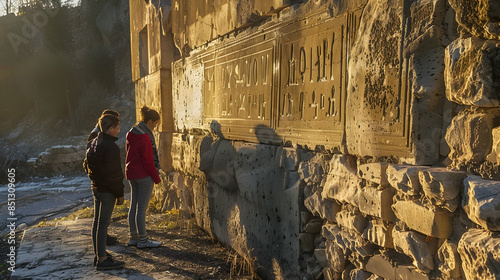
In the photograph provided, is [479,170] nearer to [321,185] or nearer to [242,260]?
[321,185]

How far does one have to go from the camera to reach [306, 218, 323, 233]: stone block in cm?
269

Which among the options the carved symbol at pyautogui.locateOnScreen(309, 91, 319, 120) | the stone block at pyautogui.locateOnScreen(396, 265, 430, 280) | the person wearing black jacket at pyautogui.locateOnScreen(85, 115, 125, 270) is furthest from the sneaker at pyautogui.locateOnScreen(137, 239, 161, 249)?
the stone block at pyautogui.locateOnScreen(396, 265, 430, 280)

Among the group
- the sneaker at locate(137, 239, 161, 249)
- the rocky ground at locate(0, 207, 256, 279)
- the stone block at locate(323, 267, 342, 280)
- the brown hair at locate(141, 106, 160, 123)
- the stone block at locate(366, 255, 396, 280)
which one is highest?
the brown hair at locate(141, 106, 160, 123)

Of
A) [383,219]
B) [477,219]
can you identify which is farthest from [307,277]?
[477,219]

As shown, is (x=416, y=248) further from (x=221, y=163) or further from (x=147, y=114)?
(x=147, y=114)

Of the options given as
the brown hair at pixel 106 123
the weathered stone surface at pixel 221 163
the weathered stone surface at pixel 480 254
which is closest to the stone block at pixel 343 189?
the weathered stone surface at pixel 480 254

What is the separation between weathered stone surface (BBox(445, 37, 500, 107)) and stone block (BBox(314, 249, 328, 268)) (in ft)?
4.24

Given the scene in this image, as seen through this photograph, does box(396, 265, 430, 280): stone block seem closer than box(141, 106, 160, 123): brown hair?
Yes

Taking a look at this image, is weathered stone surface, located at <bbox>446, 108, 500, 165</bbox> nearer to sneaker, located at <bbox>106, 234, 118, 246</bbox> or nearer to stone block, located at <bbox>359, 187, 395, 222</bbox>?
stone block, located at <bbox>359, 187, 395, 222</bbox>

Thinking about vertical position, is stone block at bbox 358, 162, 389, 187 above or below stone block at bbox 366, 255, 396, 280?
above

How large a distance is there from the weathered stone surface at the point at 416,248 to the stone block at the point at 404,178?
0.19 m

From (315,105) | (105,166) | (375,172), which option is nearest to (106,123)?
(105,166)

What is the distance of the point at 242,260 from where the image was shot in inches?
140

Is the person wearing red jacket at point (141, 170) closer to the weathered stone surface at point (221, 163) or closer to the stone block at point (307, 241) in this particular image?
the weathered stone surface at point (221, 163)
